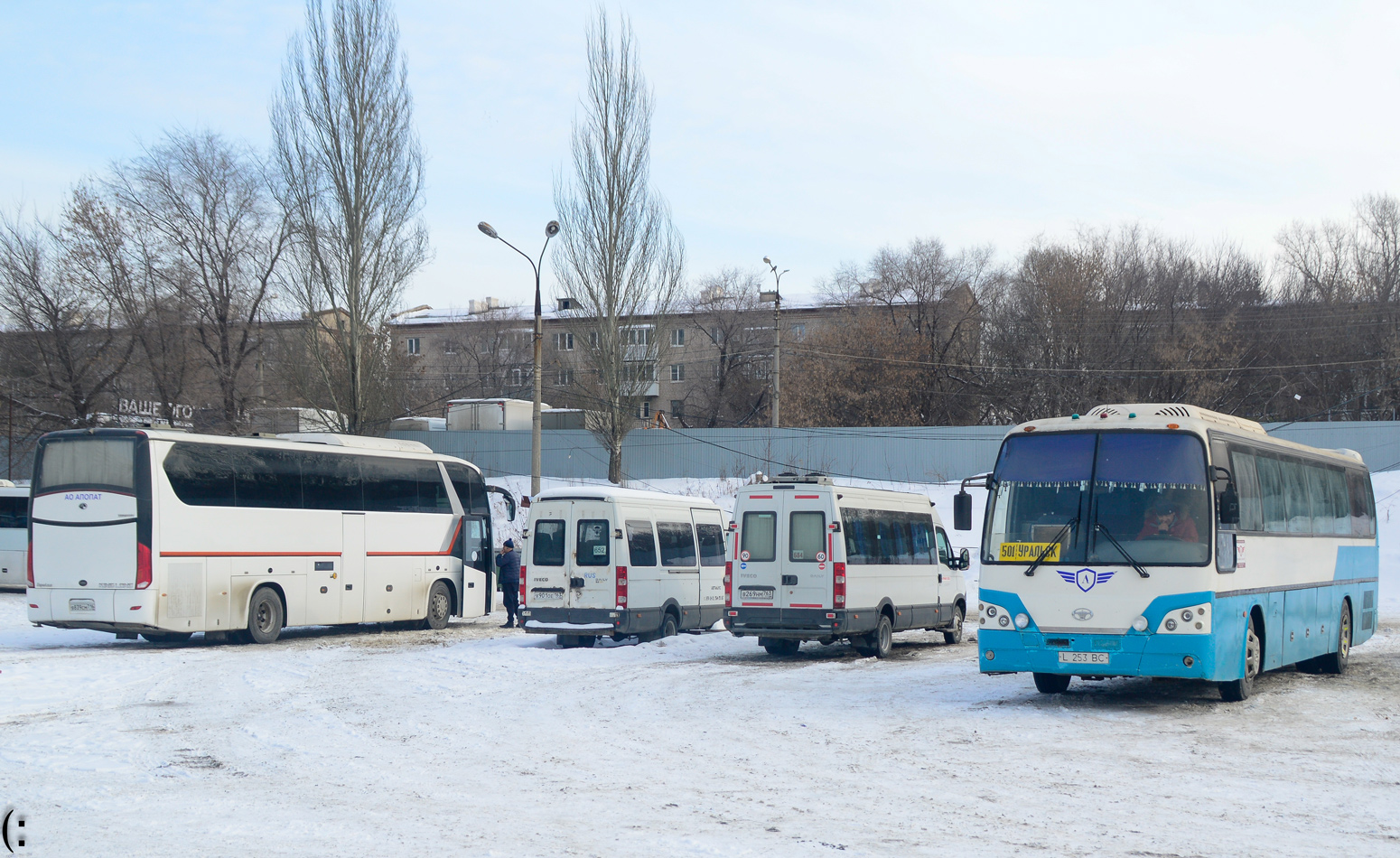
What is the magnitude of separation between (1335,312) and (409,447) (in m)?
46.4

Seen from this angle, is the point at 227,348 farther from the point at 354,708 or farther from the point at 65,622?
the point at 354,708

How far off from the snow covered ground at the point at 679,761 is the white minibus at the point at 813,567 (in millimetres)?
1536

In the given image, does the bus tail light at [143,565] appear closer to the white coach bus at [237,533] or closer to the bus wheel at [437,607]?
the white coach bus at [237,533]

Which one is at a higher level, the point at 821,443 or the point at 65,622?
the point at 821,443

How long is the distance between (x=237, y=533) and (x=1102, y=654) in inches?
547

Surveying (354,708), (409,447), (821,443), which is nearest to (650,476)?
(821,443)

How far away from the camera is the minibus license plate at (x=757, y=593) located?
58.6ft

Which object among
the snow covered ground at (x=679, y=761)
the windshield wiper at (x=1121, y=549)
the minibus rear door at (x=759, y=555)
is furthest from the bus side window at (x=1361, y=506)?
the minibus rear door at (x=759, y=555)

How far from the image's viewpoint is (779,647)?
740 inches

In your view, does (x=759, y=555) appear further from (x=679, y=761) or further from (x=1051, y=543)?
(x=679, y=761)

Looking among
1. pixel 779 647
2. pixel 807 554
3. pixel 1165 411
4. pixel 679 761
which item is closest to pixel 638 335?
pixel 779 647

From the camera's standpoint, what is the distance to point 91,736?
1002cm

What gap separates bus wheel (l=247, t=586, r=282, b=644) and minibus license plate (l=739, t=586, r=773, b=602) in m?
8.24

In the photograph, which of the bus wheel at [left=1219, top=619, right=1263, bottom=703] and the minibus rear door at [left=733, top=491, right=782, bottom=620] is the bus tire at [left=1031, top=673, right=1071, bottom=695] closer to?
the bus wheel at [left=1219, top=619, right=1263, bottom=703]
